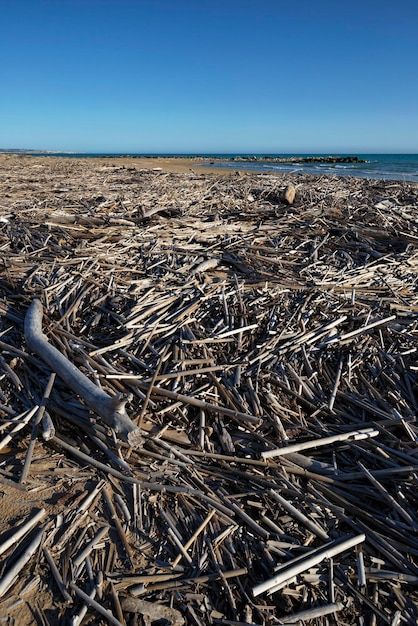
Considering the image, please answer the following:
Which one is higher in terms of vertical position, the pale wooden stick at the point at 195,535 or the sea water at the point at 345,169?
the sea water at the point at 345,169

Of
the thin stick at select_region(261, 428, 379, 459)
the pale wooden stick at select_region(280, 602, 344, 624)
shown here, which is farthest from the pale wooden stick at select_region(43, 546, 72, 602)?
the thin stick at select_region(261, 428, 379, 459)

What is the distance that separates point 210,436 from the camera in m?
3.09

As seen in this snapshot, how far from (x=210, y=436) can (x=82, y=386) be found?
3.33ft

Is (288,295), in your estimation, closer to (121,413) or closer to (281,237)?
(281,237)

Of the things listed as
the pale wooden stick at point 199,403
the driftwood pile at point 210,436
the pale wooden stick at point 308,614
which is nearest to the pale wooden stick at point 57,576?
the driftwood pile at point 210,436

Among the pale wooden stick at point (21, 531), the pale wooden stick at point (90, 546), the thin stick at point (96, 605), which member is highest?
the pale wooden stick at point (21, 531)

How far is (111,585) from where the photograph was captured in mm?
2109

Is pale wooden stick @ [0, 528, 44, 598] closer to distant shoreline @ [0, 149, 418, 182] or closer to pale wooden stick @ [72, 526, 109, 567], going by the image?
pale wooden stick @ [72, 526, 109, 567]

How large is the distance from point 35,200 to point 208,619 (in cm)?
816

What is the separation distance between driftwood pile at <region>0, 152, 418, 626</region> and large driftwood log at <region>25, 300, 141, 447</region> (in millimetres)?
42

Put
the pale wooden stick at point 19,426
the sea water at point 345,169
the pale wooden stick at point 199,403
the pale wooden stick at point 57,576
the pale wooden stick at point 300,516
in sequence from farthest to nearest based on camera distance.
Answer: the sea water at point 345,169, the pale wooden stick at point 199,403, the pale wooden stick at point 19,426, the pale wooden stick at point 300,516, the pale wooden stick at point 57,576

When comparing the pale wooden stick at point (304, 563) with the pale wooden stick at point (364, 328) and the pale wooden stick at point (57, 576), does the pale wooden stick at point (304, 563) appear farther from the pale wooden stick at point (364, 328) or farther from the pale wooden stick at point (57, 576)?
the pale wooden stick at point (364, 328)

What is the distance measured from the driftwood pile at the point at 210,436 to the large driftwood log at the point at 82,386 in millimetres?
42

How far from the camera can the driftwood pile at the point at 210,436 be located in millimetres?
2156
